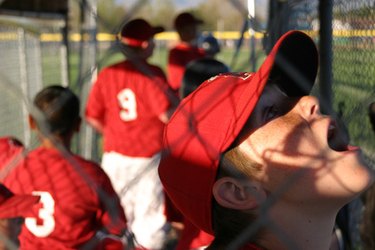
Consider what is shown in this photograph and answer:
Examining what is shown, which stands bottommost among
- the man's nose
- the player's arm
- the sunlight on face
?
the player's arm

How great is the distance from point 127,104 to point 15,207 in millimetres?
1566

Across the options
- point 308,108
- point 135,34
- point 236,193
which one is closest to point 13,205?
point 236,193

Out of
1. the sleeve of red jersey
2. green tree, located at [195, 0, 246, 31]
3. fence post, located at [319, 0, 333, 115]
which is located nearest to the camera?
fence post, located at [319, 0, 333, 115]

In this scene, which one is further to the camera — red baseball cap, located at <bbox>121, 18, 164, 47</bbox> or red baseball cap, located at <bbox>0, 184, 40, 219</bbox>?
red baseball cap, located at <bbox>121, 18, 164, 47</bbox>

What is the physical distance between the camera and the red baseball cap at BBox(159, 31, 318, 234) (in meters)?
0.95

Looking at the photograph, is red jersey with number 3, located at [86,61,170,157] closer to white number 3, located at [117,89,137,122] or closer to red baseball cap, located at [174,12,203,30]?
white number 3, located at [117,89,137,122]

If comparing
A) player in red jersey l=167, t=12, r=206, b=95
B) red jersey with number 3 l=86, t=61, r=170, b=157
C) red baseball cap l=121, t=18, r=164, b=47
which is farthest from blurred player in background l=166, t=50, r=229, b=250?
player in red jersey l=167, t=12, r=206, b=95

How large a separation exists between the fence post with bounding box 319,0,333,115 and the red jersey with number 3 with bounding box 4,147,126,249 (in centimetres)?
76

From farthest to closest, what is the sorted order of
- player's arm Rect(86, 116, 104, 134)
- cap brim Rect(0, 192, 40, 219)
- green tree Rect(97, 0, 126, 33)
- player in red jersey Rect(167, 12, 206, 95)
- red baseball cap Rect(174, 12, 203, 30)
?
red baseball cap Rect(174, 12, 203, 30) → player in red jersey Rect(167, 12, 206, 95) → player's arm Rect(86, 116, 104, 134) → cap brim Rect(0, 192, 40, 219) → green tree Rect(97, 0, 126, 33)

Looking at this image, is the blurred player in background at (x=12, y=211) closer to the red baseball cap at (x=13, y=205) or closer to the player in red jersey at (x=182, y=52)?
the red baseball cap at (x=13, y=205)

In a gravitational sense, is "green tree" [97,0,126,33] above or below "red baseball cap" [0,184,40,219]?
above

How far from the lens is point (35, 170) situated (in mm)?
1840

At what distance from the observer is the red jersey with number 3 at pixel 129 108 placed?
2.96m

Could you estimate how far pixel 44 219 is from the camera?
6.01ft
